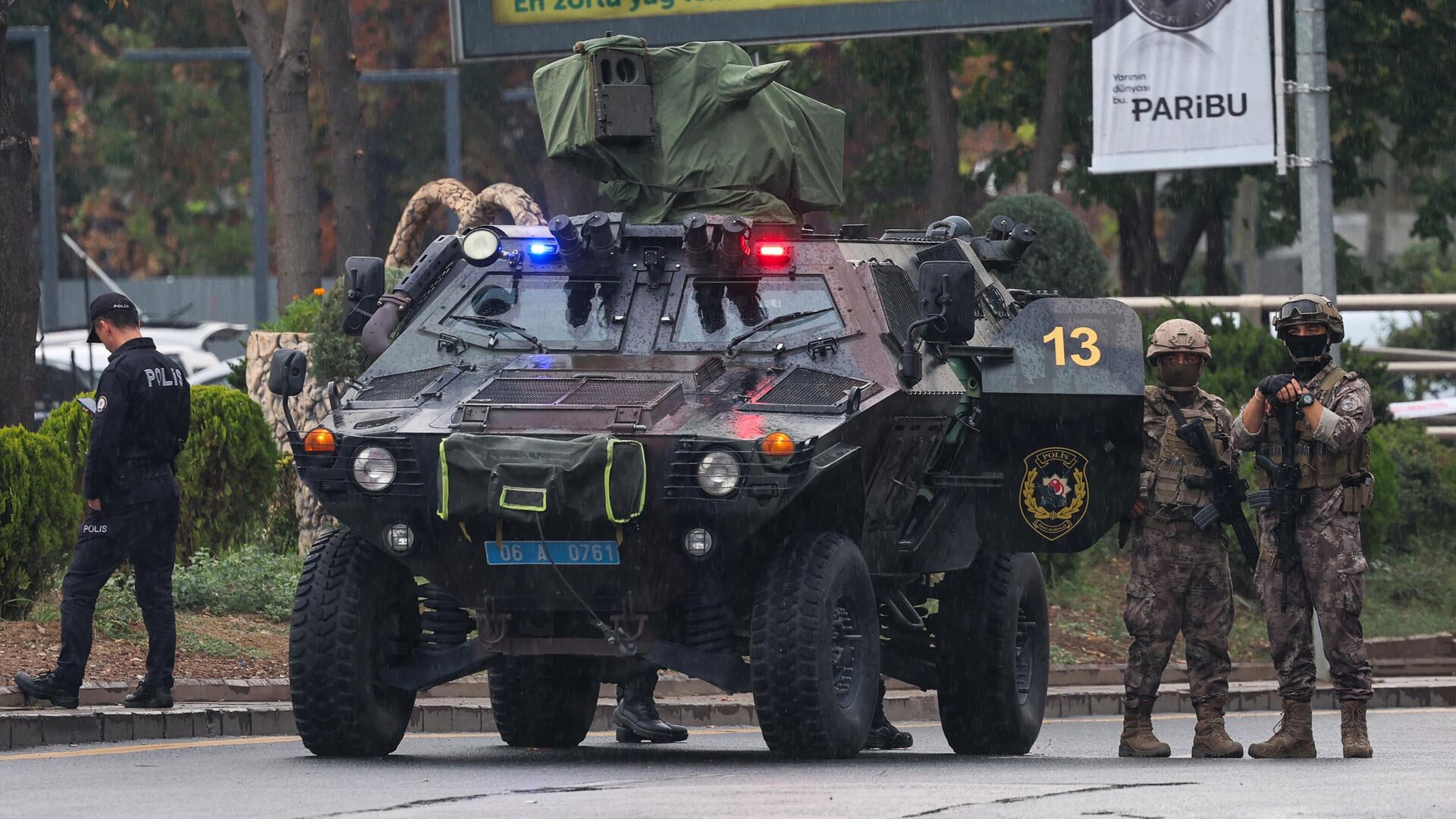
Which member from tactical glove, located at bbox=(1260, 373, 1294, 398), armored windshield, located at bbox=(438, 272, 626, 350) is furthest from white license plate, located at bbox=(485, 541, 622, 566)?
tactical glove, located at bbox=(1260, 373, 1294, 398)

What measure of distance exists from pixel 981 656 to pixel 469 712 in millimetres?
3075

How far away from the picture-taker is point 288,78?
22.7 meters

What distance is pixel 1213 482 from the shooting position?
11.7 meters

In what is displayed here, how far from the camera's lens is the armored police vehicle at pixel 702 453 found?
10211mm

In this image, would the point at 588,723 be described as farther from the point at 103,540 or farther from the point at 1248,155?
the point at 1248,155

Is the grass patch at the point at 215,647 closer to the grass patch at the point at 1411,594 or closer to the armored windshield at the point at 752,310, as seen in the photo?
the armored windshield at the point at 752,310

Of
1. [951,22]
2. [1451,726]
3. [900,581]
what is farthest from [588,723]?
[951,22]

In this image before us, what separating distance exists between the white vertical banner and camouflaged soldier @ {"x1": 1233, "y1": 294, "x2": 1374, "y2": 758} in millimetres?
7771

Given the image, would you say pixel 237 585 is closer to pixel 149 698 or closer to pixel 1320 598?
pixel 149 698

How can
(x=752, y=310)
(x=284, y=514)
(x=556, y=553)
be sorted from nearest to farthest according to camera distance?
(x=556, y=553), (x=752, y=310), (x=284, y=514)

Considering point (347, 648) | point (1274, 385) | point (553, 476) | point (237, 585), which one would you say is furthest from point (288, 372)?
point (237, 585)

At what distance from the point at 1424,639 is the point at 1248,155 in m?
3.61

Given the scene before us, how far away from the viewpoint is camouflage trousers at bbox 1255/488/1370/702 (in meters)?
11.4

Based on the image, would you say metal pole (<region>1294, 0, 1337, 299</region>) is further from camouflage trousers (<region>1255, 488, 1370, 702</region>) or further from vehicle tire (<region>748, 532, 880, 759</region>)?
vehicle tire (<region>748, 532, 880, 759</region>)
